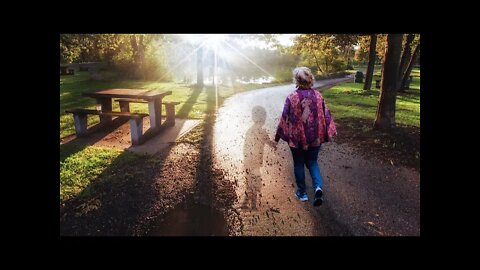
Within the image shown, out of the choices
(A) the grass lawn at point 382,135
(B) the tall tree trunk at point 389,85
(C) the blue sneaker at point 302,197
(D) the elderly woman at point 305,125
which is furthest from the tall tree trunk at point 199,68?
(C) the blue sneaker at point 302,197

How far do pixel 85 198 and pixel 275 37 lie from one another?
12.0m

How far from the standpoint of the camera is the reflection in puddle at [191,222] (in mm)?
3492

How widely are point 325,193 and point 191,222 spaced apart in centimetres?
195

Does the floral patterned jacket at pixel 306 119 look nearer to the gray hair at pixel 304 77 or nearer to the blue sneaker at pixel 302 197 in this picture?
the gray hair at pixel 304 77

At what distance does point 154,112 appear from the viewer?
23.4ft

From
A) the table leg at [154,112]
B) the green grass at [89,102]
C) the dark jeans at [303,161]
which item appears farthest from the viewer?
the green grass at [89,102]

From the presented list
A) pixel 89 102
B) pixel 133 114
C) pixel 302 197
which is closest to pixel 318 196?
pixel 302 197

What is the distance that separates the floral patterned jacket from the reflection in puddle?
Answer: 1.39 metres

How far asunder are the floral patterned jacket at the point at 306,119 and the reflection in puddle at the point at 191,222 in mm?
1394

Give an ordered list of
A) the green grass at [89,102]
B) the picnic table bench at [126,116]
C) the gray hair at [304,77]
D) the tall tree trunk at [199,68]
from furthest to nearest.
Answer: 1. the tall tree trunk at [199,68]
2. the green grass at [89,102]
3. the picnic table bench at [126,116]
4. the gray hair at [304,77]

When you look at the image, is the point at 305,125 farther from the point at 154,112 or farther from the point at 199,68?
the point at 199,68
